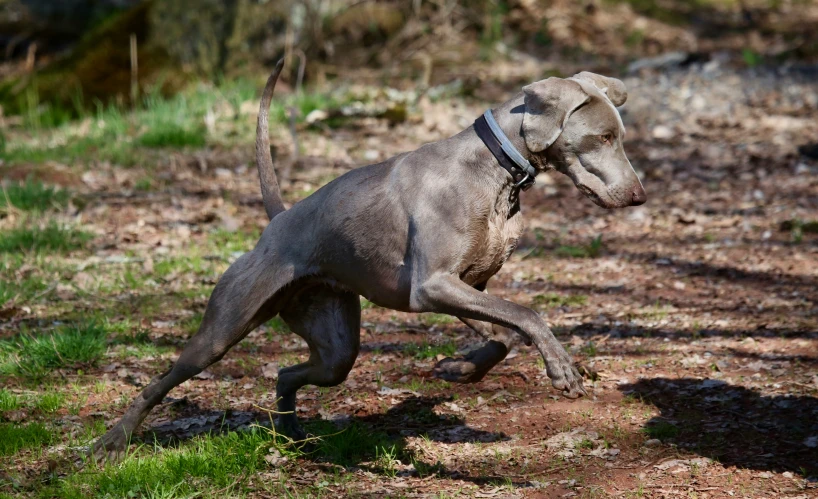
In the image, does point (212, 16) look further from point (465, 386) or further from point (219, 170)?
point (465, 386)

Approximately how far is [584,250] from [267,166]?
3.32 m

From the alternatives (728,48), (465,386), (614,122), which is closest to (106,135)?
(465,386)

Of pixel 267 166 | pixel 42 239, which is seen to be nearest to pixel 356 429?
pixel 267 166

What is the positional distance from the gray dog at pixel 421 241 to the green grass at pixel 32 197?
388 cm

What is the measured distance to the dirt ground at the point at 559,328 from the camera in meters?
4.30

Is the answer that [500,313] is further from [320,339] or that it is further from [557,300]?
[557,300]

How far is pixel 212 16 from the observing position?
1130 centimetres

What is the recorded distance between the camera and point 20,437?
4555 millimetres

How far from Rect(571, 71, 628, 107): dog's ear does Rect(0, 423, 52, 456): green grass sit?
3056 mm

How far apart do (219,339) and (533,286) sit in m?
2.92

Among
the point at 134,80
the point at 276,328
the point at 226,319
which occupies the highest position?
the point at 134,80

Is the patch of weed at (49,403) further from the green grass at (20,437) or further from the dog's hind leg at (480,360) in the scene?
the dog's hind leg at (480,360)

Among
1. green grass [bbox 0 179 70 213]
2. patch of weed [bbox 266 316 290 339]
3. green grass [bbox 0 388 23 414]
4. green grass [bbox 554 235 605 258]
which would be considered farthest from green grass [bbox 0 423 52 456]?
green grass [bbox 554 235 605 258]

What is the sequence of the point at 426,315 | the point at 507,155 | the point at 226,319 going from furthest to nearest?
the point at 426,315, the point at 226,319, the point at 507,155
